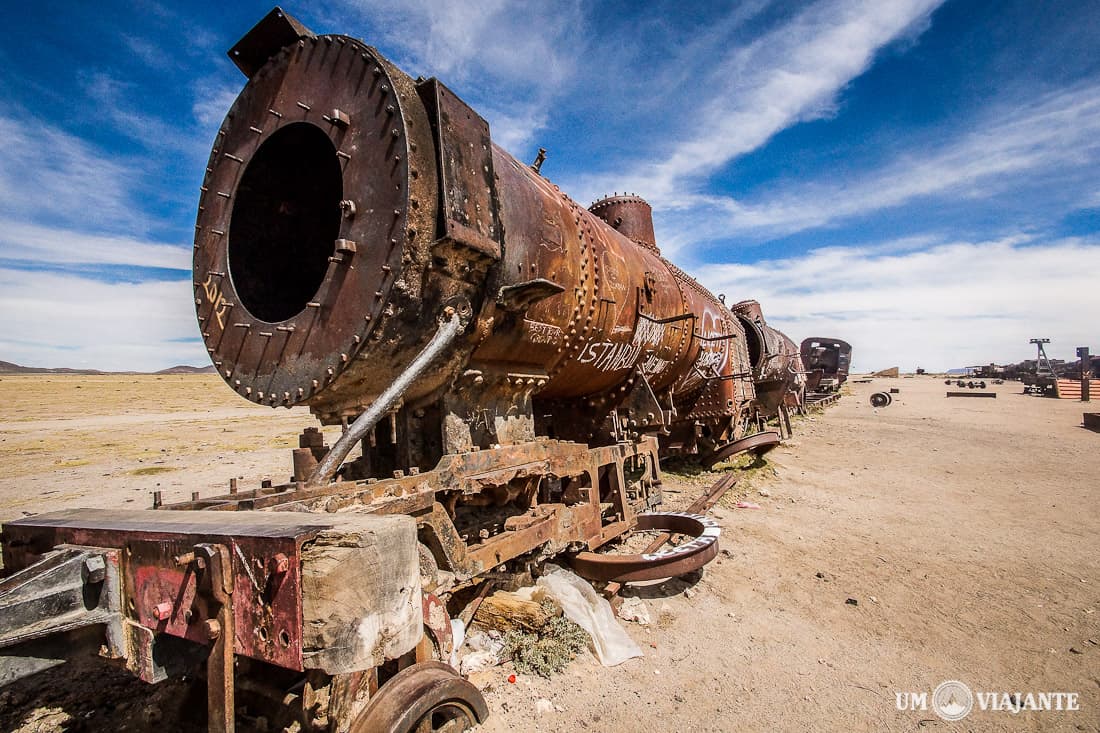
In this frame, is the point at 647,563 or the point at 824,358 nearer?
the point at 647,563

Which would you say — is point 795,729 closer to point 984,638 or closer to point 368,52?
point 984,638

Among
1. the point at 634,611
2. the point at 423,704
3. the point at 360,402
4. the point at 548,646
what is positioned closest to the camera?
the point at 423,704

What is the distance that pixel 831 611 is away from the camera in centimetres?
404

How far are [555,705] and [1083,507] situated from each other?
7.82 meters

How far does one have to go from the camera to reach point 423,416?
3.34 meters

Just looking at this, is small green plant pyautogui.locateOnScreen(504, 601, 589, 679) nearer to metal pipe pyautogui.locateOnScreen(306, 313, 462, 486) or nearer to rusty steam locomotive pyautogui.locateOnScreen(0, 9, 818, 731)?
rusty steam locomotive pyautogui.locateOnScreen(0, 9, 818, 731)

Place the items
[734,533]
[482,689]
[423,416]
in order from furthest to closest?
[734,533] < [423,416] < [482,689]

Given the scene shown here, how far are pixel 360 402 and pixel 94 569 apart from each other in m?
1.34

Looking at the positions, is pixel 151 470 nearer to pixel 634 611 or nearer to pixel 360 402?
pixel 360 402

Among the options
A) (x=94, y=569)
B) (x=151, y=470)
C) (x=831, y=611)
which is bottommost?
(x=831, y=611)

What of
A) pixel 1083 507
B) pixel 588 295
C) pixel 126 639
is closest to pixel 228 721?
pixel 126 639

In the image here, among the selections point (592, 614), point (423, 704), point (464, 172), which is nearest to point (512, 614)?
point (592, 614)

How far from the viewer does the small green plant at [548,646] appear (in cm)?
309

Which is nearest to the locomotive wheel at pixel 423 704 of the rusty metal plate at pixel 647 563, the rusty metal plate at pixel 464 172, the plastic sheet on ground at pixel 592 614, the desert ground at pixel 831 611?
the desert ground at pixel 831 611
